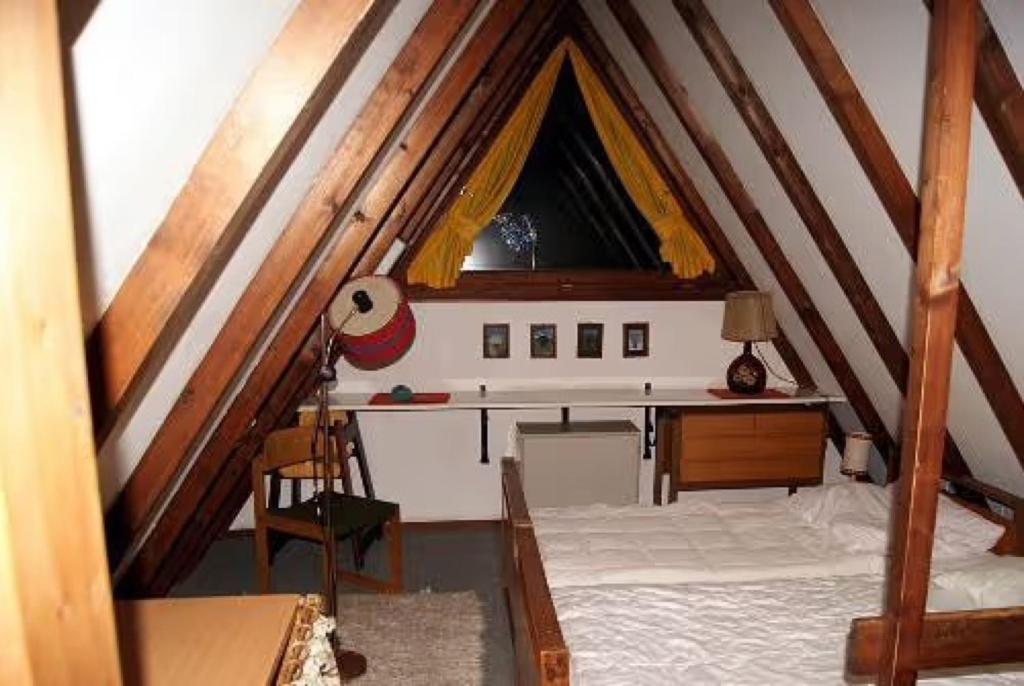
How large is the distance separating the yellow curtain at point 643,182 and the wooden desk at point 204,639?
313 cm

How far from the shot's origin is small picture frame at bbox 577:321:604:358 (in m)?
4.31

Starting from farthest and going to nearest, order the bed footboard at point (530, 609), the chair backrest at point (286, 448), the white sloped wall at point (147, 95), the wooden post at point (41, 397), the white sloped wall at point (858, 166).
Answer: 1. the chair backrest at point (286, 448)
2. the white sloped wall at point (858, 166)
3. the bed footboard at point (530, 609)
4. the white sloped wall at point (147, 95)
5. the wooden post at point (41, 397)

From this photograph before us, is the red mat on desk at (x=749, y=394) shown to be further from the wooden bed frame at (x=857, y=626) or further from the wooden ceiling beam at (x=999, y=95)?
the wooden ceiling beam at (x=999, y=95)

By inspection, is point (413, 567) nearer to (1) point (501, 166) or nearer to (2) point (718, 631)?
(2) point (718, 631)

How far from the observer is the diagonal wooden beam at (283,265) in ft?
6.19

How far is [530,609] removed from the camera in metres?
1.96

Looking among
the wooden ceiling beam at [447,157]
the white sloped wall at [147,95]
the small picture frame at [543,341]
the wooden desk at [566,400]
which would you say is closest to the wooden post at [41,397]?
the white sloped wall at [147,95]

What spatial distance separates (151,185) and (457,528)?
11.5 ft

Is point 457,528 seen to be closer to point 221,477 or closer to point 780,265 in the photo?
point 221,477

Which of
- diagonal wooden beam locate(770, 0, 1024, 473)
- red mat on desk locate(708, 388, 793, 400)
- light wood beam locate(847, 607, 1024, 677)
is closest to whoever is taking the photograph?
light wood beam locate(847, 607, 1024, 677)

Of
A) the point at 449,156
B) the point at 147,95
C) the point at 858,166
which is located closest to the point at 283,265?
the point at 147,95

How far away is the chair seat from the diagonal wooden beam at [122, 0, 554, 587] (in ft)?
1.74

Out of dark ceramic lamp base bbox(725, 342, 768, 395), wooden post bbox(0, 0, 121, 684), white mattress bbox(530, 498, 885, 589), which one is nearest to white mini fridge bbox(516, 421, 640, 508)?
dark ceramic lamp base bbox(725, 342, 768, 395)

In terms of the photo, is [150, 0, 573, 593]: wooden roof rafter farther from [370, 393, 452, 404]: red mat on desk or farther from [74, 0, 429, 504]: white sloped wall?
[74, 0, 429, 504]: white sloped wall
